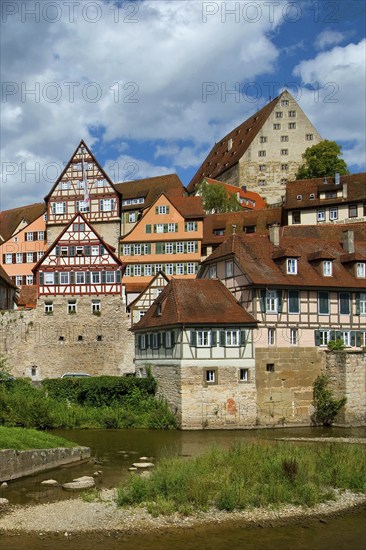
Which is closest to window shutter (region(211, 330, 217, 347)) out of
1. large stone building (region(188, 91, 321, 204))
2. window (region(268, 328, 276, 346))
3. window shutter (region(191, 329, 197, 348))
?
window shutter (region(191, 329, 197, 348))

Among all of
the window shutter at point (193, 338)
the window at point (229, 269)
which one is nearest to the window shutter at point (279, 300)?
the window at point (229, 269)

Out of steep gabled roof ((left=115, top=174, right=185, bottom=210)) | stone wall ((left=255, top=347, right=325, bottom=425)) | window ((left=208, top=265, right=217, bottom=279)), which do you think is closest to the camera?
stone wall ((left=255, top=347, right=325, bottom=425))

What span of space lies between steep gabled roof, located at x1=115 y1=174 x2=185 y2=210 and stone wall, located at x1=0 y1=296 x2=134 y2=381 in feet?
63.8

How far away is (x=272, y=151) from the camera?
84.1 meters

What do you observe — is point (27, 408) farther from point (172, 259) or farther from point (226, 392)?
point (172, 259)

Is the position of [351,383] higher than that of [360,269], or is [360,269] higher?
[360,269]

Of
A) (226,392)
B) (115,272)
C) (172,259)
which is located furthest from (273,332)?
(172,259)

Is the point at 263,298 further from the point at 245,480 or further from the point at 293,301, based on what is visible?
the point at 245,480

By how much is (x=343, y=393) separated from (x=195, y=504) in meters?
19.6

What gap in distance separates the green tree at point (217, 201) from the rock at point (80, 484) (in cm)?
4804

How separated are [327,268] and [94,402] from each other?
14830 millimetres

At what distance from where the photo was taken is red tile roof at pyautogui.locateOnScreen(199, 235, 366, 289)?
121 ft

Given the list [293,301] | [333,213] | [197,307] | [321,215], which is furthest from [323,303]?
[321,215]

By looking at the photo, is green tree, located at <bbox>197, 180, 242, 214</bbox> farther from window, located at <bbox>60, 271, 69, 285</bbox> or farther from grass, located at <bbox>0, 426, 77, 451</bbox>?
grass, located at <bbox>0, 426, 77, 451</bbox>
